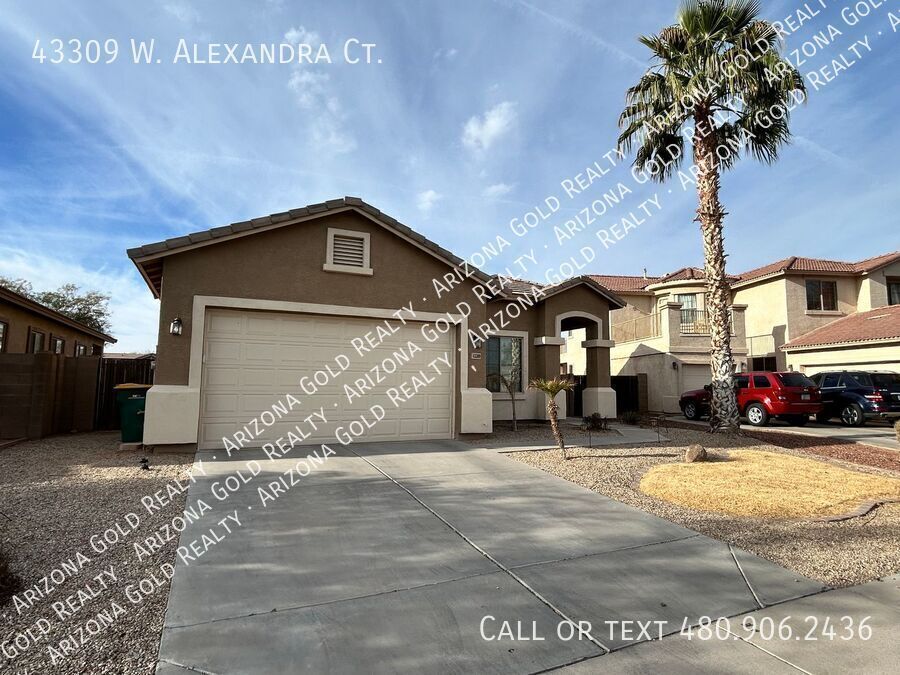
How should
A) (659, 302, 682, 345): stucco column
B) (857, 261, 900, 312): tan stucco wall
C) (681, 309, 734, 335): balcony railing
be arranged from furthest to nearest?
(857, 261, 900, 312): tan stucco wall → (681, 309, 734, 335): balcony railing → (659, 302, 682, 345): stucco column

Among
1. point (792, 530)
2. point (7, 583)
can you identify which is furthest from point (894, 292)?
point (7, 583)

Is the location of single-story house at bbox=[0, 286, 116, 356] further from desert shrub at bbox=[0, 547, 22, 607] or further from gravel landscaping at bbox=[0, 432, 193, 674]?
desert shrub at bbox=[0, 547, 22, 607]

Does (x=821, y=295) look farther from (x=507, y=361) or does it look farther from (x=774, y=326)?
(x=507, y=361)

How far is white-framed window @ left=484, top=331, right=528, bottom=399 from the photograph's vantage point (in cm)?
1443

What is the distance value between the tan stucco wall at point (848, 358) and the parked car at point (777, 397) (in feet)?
20.6

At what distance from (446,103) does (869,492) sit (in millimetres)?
10966

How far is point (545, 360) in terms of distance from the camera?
14.5m

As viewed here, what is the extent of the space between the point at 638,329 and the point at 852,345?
28.2ft

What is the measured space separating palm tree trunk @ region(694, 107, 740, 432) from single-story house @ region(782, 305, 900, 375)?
1137 centimetres

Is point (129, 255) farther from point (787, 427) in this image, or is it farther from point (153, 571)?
point (787, 427)

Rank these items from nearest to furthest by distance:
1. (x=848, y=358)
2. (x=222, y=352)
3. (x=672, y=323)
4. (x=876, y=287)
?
1. (x=222, y=352)
2. (x=848, y=358)
3. (x=672, y=323)
4. (x=876, y=287)

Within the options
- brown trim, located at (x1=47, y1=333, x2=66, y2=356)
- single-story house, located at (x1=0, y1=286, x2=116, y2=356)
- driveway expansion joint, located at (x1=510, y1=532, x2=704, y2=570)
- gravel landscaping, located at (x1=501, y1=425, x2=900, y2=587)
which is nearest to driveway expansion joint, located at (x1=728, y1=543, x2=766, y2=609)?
gravel landscaping, located at (x1=501, y1=425, x2=900, y2=587)

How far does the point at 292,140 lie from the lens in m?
10.1

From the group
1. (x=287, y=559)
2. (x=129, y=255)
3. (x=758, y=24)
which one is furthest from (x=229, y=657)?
(x=758, y=24)
